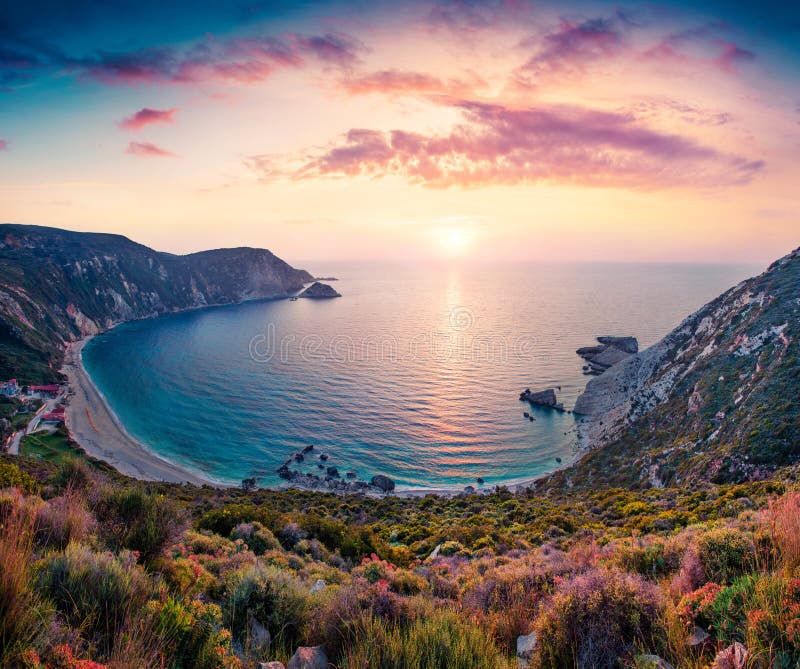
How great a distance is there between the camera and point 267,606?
559cm

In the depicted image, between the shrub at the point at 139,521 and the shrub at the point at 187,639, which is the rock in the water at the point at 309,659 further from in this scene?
the shrub at the point at 139,521

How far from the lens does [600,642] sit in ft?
12.9

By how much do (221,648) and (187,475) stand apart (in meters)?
48.6

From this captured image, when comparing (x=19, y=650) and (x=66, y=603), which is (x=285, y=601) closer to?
(x=66, y=603)

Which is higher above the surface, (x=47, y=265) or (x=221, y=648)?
(x=47, y=265)

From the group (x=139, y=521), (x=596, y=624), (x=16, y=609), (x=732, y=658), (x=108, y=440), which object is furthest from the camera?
(x=108, y=440)

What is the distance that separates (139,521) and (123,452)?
5268cm

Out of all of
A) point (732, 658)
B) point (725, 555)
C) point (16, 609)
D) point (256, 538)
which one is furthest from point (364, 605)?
point (256, 538)

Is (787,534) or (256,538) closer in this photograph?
(787,534)

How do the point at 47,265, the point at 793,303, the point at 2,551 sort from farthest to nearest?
1. the point at 47,265
2. the point at 793,303
3. the point at 2,551

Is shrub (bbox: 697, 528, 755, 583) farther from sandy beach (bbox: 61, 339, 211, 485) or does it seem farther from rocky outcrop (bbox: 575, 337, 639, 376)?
rocky outcrop (bbox: 575, 337, 639, 376)

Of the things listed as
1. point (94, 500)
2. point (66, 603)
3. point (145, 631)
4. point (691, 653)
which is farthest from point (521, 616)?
point (94, 500)

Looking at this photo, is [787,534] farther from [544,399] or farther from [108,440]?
[108,440]

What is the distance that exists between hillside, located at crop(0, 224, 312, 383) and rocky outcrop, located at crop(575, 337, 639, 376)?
329 feet
